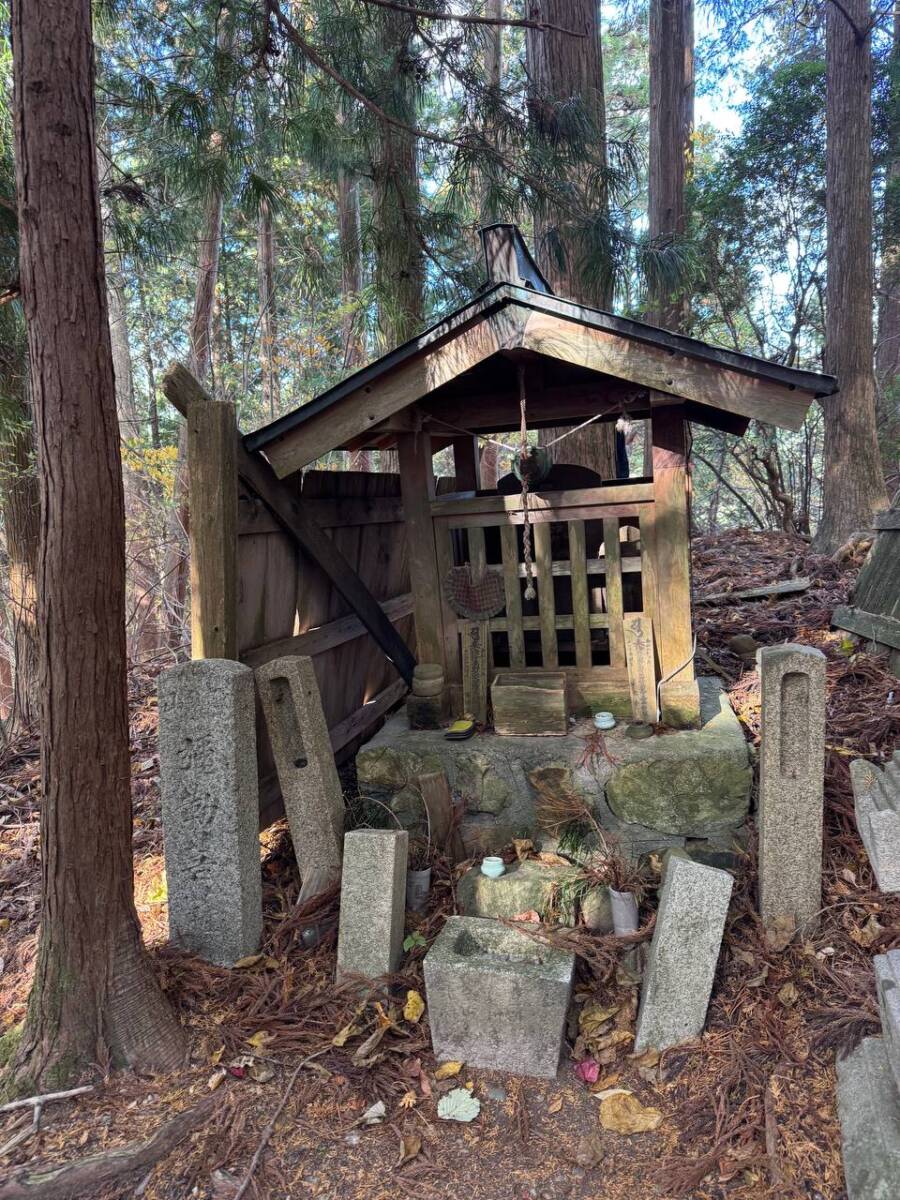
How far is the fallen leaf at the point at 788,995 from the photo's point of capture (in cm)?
277

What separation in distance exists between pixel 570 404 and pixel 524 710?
192 cm

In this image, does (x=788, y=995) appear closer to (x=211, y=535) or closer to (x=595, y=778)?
(x=595, y=778)

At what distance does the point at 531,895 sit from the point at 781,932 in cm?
109

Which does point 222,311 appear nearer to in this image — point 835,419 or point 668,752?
point 835,419

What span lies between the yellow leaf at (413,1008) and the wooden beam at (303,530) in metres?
1.98

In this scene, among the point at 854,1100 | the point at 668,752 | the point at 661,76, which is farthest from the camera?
the point at 661,76

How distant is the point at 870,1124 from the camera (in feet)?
6.89

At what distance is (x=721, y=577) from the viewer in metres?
8.11

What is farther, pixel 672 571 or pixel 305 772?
pixel 672 571

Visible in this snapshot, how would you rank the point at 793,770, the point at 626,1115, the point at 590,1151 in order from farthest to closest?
the point at 793,770 < the point at 626,1115 < the point at 590,1151

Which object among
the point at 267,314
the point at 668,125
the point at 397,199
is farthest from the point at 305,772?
the point at 668,125

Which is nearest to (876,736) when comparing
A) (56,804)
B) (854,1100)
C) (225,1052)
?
(854,1100)

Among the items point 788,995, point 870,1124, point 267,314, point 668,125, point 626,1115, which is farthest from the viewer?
point 267,314

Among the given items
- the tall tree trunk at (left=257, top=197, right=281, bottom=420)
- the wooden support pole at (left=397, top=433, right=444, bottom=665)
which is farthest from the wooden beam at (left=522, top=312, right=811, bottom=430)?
the tall tree trunk at (left=257, top=197, right=281, bottom=420)
